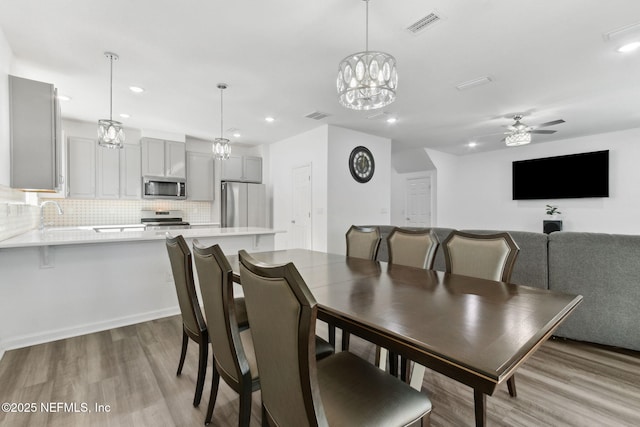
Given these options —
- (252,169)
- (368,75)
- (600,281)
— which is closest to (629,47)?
(600,281)

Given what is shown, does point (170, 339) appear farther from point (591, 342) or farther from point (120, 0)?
point (591, 342)

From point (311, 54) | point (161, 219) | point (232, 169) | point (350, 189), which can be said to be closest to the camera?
point (311, 54)

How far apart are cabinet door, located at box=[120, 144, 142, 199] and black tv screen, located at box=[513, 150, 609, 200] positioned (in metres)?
7.90

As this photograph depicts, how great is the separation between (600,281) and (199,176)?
19.6 feet

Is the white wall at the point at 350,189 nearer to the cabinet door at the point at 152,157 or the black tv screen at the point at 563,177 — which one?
the cabinet door at the point at 152,157

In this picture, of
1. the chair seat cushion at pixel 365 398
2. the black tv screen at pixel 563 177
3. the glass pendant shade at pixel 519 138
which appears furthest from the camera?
the black tv screen at pixel 563 177

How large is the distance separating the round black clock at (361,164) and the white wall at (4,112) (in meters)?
4.28

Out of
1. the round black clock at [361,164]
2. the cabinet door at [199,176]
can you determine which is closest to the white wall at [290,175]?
the round black clock at [361,164]

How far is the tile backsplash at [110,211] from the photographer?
4945 mm

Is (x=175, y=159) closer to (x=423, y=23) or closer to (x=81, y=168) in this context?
(x=81, y=168)

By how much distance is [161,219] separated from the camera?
18.5ft

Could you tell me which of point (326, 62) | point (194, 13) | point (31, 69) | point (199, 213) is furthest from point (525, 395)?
point (199, 213)

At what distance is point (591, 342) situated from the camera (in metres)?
2.48

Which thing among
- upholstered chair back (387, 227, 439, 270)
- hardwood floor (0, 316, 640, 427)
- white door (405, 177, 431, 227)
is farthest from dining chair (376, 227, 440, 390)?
white door (405, 177, 431, 227)
